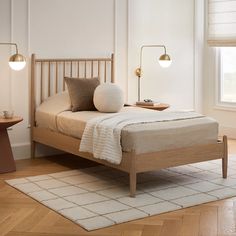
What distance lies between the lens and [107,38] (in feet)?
20.0

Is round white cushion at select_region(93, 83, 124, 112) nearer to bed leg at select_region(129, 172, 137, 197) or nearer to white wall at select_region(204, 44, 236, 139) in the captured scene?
bed leg at select_region(129, 172, 137, 197)

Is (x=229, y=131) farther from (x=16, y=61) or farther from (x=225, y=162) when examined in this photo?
(x=16, y=61)

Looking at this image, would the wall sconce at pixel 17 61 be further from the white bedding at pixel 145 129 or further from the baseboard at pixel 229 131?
the baseboard at pixel 229 131

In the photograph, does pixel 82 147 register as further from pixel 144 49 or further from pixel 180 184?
pixel 144 49

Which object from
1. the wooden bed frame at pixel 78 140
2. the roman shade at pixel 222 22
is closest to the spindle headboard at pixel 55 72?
the wooden bed frame at pixel 78 140

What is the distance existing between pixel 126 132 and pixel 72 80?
143cm

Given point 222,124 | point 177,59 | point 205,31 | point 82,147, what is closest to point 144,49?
point 177,59

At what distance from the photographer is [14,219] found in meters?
3.51

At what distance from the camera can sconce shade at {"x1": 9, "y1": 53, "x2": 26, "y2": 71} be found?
4.96m

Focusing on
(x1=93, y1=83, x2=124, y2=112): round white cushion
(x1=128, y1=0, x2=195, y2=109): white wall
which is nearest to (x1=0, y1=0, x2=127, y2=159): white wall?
(x1=128, y1=0, x2=195, y2=109): white wall

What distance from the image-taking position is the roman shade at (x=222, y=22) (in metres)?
6.60

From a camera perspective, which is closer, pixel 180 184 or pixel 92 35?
pixel 180 184

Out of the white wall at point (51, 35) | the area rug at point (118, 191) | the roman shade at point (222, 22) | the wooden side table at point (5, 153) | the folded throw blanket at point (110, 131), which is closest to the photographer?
the area rug at point (118, 191)

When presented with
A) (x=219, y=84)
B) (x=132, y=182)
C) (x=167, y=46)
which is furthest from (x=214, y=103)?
(x=132, y=182)
